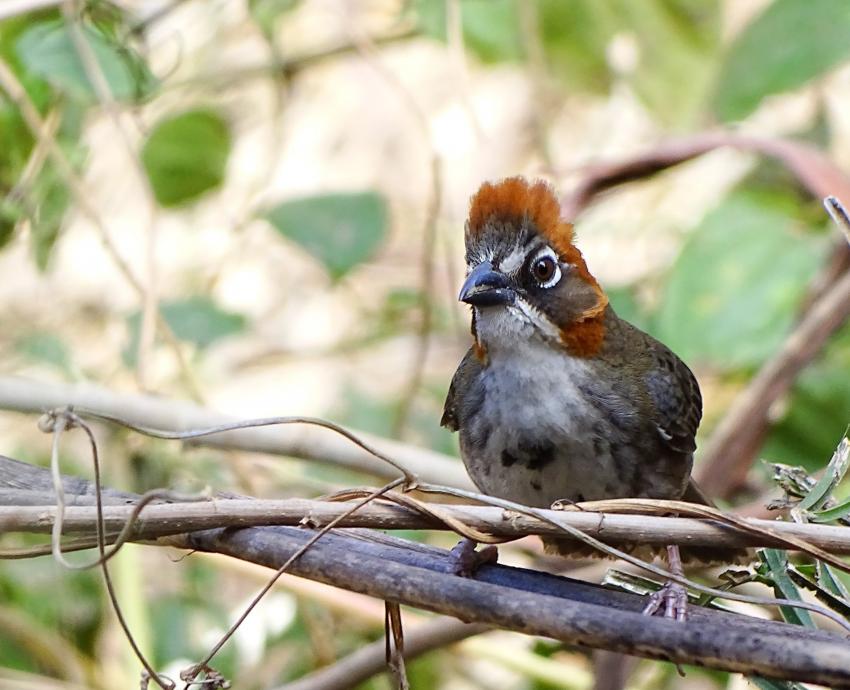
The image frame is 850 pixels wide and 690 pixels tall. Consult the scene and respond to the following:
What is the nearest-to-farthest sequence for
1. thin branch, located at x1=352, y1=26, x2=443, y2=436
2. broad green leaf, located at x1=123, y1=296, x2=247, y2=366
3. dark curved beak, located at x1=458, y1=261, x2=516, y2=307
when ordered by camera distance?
dark curved beak, located at x1=458, y1=261, x2=516, y2=307
thin branch, located at x1=352, y1=26, x2=443, y2=436
broad green leaf, located at x1=123, y1=296, x2=247, y2=366

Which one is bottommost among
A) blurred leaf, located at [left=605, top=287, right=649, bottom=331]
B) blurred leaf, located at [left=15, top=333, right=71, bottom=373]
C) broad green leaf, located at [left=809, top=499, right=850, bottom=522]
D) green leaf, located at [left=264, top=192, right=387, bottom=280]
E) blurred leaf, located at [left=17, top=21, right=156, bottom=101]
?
blurred leaf, located at [left=15, top=333, right=71, bottom=373]

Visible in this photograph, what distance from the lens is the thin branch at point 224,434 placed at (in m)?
3.13

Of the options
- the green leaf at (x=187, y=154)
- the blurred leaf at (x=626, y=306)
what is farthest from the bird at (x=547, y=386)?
the green leaf at (x=187, y=154)

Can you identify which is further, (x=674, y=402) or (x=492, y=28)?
(x=492, y=28)

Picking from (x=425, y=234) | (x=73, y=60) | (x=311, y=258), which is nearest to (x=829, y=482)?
(x=73, y=60)

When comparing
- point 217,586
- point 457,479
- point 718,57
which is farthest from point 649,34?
point 217,586

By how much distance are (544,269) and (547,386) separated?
0.92 ft

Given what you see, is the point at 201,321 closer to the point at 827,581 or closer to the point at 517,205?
the point at 517,205

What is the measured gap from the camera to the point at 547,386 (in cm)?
296

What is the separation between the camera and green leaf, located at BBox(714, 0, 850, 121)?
4.39 metres

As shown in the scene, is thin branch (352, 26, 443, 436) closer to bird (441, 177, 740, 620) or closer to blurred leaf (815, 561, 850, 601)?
bird (441, 177, 740, 620)

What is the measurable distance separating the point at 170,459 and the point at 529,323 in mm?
1768

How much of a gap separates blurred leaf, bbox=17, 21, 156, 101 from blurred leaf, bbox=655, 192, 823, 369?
1.87m

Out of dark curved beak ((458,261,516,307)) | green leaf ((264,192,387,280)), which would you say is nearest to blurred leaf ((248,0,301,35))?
green leaf ((264,192,387,280))
